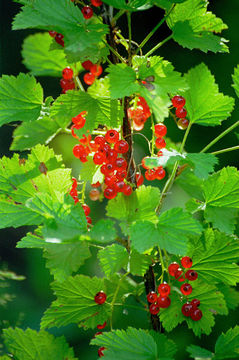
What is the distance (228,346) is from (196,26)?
0.44 metres

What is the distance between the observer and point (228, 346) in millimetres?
667

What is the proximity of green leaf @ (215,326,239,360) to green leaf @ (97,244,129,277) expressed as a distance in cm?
19

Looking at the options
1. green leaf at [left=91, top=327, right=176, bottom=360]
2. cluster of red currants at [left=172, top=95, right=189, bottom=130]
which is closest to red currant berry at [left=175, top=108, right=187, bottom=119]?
cluster of red currants at [left=172, top=95, right=189, bottom=130]

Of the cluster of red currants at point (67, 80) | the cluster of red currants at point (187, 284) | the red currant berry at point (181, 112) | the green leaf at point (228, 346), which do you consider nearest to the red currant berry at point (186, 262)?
the cluster of red currants at point (187, 284)

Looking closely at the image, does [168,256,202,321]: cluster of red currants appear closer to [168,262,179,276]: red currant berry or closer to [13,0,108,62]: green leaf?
[168,262,179,276]: red currant berry

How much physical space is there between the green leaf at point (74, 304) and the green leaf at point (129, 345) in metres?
0.09

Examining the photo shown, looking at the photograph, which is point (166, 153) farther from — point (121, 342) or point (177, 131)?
point (177, 131)

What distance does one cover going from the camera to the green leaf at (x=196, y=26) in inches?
25.0

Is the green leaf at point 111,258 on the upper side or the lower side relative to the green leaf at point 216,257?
upper

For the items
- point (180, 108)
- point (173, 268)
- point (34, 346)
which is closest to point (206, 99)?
point (180, 108)

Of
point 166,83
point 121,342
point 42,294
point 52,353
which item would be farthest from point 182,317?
point 42,294

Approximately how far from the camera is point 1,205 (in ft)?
2.16

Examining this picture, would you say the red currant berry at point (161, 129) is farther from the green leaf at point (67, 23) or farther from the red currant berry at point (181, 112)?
the green leaf at point (67, 23)

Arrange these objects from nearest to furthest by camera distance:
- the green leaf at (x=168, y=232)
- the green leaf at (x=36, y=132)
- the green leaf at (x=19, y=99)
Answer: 1. the green leaf at (x=168, y=232)
2. the green leaf at (x=19, y=99)
3. the green leaf at (x=36, y=132)
